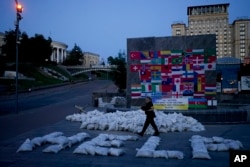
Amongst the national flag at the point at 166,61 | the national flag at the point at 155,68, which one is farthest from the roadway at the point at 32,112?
the national flag at the point at 166,61

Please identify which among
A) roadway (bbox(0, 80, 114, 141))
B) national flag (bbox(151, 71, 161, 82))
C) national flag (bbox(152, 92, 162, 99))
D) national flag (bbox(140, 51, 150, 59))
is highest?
national flag (bbox(140, 51, 150, 59))

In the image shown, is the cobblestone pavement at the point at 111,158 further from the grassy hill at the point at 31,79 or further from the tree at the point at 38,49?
the tree at the point at 38,49

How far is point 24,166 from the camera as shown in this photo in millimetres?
7258

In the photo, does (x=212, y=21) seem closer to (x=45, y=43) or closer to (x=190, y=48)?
(x=45, y=43)

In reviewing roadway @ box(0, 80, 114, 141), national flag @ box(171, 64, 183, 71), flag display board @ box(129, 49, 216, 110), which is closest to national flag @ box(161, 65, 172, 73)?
flag display board @ box(129, 49, 216, 110)

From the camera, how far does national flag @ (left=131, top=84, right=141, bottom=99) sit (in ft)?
55.5

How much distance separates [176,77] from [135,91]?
256 centimetres

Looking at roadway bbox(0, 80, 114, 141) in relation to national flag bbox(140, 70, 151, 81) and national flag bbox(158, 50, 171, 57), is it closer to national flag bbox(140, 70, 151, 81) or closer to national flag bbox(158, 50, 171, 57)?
national flag bbox(140, 70, 151, 81)

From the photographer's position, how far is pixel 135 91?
1697 cm

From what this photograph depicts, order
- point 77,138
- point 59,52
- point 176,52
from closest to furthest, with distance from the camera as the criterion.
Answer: point 77,138, point 176,52, point 59,52

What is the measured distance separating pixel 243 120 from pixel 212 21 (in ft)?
428

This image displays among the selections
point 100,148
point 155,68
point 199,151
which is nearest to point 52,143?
point 100,148

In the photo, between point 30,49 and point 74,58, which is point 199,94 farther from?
point 74,58

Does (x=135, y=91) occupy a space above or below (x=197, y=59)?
below
